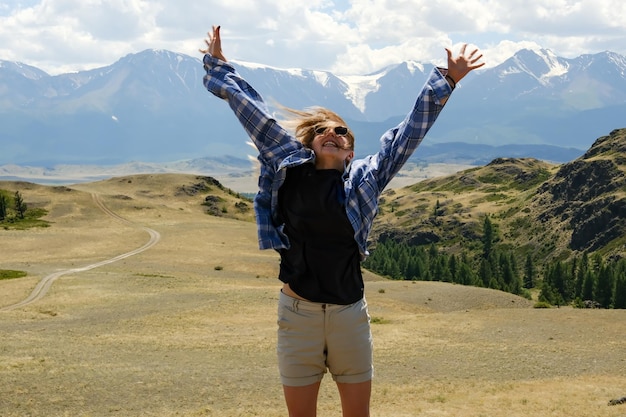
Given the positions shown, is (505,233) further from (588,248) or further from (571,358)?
(571,358)

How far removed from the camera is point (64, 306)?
134ft

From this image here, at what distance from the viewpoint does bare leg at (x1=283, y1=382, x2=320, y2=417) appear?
7.11m

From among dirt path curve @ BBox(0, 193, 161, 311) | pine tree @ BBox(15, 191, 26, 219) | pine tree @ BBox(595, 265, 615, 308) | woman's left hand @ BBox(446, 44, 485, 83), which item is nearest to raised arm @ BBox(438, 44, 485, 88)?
woman's left hand @ BBox(446, 44, 485, 83)

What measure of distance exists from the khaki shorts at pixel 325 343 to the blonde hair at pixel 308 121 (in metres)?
1.79

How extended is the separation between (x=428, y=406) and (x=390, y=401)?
131 centimetres

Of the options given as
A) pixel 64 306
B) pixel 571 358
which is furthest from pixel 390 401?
pixel 64 306

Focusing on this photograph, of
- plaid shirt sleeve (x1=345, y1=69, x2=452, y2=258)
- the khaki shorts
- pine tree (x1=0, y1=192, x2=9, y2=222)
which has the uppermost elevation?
plaid shirt sleeve (x1=345, y1=69, x2=452, y2=258)

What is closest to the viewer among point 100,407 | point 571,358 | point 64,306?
point 100,407

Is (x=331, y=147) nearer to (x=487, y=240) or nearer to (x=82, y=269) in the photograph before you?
(x=82, y=269)

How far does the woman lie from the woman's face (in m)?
0.01

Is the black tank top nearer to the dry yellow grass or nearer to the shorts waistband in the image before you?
the shorts waistband

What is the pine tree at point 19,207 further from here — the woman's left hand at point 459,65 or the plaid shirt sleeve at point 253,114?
the woman's left hand at point 459,65

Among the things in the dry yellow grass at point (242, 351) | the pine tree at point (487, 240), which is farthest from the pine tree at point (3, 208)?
the pine tree at point (487, 240)

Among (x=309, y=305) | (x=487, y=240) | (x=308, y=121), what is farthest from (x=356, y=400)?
(x=487, y=240)
